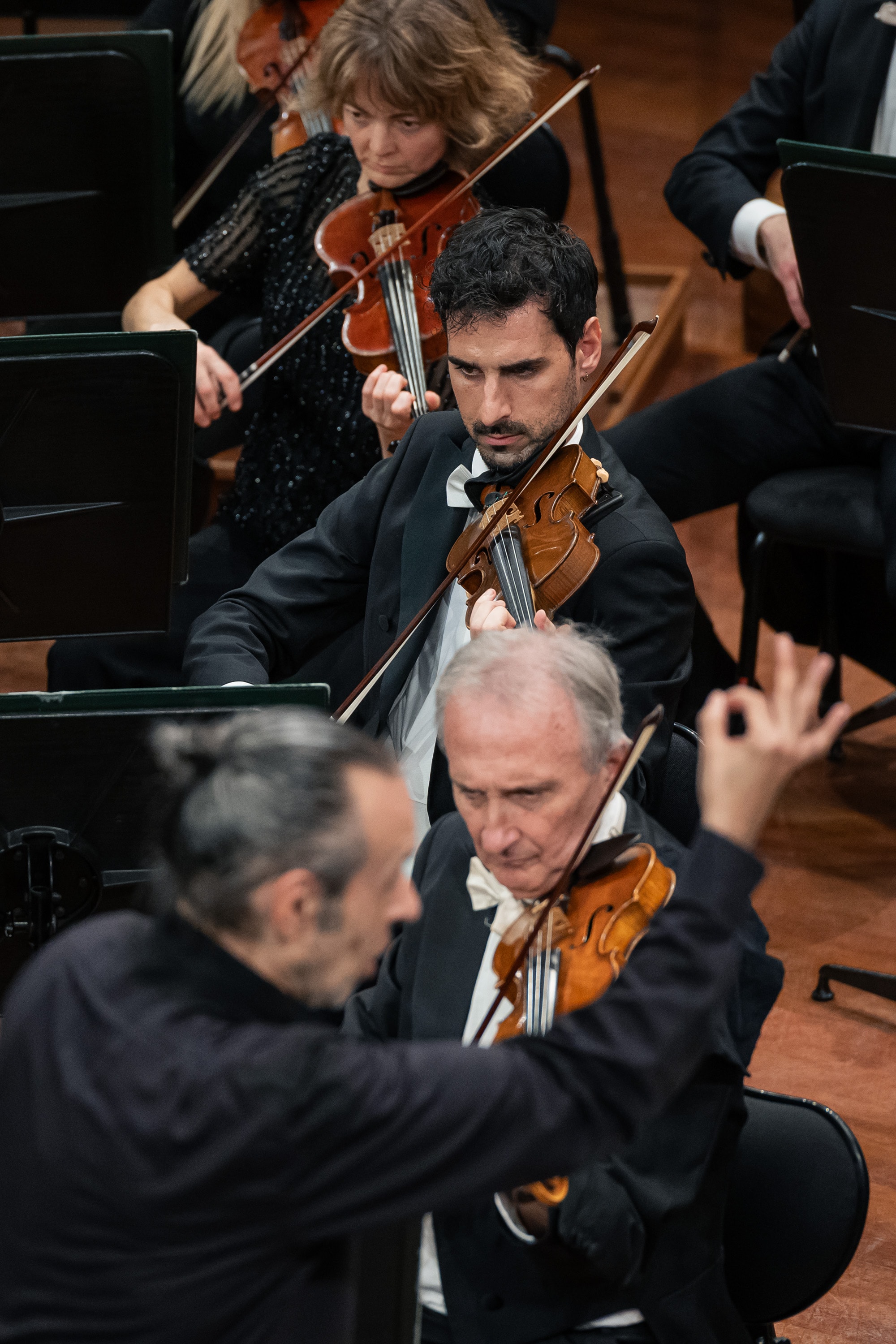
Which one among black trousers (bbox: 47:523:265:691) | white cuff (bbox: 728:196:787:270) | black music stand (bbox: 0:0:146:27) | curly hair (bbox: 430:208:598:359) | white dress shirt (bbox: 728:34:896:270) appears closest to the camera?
curly hair (bbox: 430:208:598:359)

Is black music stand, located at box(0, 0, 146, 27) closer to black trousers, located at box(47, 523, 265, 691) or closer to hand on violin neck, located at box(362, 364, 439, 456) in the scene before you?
black trousers, located at box(47, 523, 265, 691)

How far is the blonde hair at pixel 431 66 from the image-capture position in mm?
2338

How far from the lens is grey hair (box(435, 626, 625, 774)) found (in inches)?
56.6

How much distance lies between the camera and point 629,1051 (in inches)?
43.5

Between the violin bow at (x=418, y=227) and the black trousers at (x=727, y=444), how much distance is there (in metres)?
0.60

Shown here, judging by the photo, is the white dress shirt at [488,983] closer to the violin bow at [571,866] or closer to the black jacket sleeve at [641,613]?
the violin bow at [571,866]

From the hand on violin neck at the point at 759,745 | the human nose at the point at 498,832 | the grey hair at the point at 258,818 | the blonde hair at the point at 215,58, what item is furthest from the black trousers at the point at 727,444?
the grey hair at the point at 258,818

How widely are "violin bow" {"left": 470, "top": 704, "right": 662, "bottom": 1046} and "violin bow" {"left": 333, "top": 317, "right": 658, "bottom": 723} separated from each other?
1.76ft

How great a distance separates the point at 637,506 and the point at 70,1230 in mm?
1173

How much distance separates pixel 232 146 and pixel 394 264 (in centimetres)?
82

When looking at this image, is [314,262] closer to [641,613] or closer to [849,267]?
[849,267]

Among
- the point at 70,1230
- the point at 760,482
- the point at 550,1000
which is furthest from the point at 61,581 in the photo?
the point at 760,482

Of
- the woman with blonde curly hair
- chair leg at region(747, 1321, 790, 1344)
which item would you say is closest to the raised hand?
the woman with blonde curly hair

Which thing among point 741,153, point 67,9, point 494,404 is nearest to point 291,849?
point 494,404
